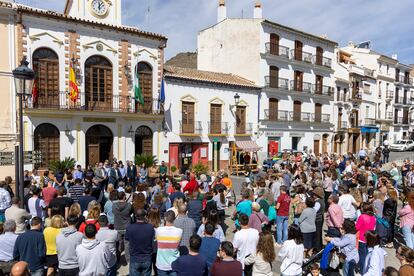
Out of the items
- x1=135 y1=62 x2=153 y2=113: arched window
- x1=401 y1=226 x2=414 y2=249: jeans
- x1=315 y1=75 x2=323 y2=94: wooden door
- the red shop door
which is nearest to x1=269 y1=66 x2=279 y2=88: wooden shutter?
x1=315 y1=75 x2=323 y2=94: wooden door

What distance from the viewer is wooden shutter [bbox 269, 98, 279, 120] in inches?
1081

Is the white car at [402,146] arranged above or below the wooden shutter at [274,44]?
below

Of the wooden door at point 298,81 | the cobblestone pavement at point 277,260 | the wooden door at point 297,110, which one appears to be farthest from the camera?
the wooden door at point 297,110

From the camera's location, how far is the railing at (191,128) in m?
21.6

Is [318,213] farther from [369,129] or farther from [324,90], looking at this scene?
[369,129]

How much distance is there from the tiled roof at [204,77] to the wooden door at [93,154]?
6369 millimetres

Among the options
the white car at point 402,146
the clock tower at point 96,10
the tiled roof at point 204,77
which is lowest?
the white car at point 402,146

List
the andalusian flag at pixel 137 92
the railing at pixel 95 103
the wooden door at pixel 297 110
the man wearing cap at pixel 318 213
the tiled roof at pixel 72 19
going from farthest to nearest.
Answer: the wooden door at pixel 297 110
the andalusian flag at pixel 137 92
the railing at pixel 95 103
the tiled roof at pixel 72 19
the man wearing cap at pixel 318 213

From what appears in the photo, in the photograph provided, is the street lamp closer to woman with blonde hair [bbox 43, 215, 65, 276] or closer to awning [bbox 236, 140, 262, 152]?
woman with blonde hair [bbox 43, 215, 65, 276]

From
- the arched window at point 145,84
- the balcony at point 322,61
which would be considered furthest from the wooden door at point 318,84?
the arched window at point 145,84

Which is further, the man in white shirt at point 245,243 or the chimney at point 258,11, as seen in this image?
the chimney at point 258,11

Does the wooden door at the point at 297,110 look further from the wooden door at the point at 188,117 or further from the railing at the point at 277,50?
the wooden door at the point at 188,117

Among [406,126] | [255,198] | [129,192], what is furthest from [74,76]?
[406,126]

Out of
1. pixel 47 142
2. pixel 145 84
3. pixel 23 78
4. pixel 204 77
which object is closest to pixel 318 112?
pixel 204 77
